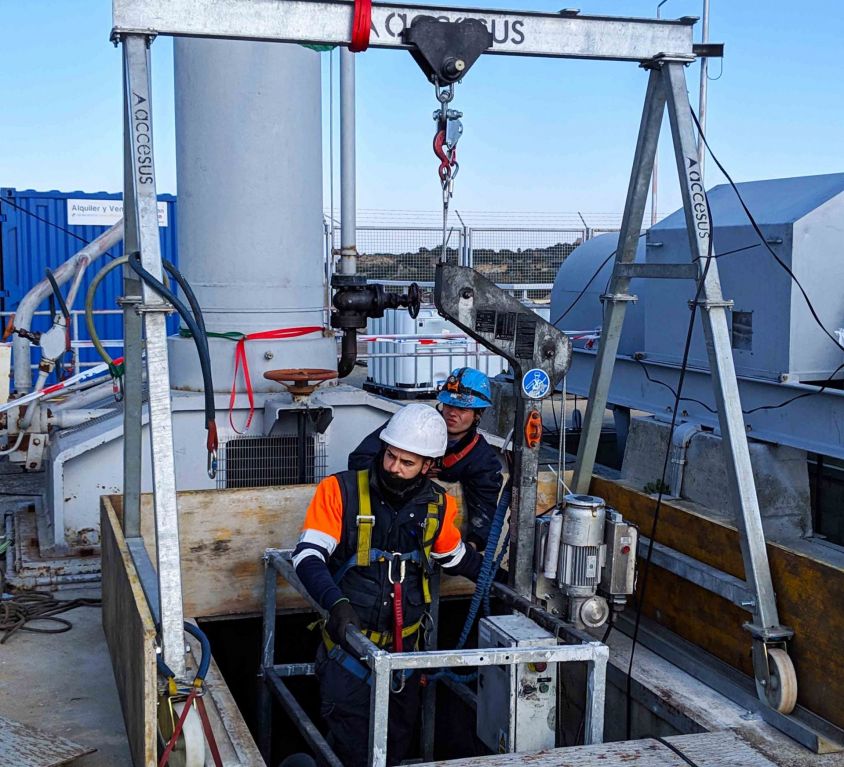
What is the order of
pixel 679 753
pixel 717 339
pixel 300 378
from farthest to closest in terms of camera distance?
pixel 300 378 < pixel 717 339 < pixel 679 753

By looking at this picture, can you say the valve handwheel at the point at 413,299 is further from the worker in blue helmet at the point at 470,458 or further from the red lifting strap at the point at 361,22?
the red lifting strap at the point at 361,22

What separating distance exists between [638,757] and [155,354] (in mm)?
2127

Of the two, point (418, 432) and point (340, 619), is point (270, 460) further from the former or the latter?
point (340, 619)

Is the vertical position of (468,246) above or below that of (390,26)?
below

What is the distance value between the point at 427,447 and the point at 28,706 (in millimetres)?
2035

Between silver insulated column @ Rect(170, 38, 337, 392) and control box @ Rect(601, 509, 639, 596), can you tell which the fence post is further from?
control box @ Rect(601, 509, 639, 596)

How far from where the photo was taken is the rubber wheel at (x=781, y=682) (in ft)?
13.4

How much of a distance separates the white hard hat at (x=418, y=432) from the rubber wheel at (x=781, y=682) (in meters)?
1.60

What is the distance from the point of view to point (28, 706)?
4348 mm

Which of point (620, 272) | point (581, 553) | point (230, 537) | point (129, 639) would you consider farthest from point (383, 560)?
point (620, 272)

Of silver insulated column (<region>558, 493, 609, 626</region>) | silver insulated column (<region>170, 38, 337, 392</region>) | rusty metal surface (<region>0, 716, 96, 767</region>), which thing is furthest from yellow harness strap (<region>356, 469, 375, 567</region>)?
silver insulated column (<region>170, 38, 337, 392</region>)

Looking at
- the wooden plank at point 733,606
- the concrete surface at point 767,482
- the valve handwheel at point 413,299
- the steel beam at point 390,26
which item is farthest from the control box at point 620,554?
the concrete surface at point 767,482

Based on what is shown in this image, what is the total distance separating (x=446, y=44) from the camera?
4.04 m

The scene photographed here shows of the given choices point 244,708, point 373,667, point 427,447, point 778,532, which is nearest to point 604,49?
point 427,447
